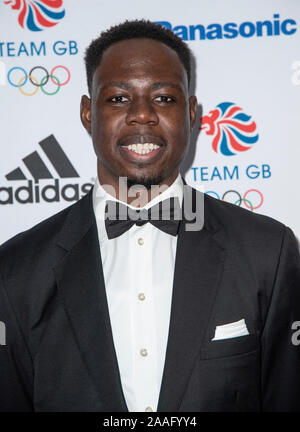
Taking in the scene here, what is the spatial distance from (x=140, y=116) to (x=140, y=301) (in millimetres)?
650

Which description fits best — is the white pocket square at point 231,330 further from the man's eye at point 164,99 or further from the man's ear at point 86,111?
the man's ear at point 86,111

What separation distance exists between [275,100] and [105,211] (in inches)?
42.2

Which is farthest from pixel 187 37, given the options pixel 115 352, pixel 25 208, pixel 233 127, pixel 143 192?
pixel 115 352

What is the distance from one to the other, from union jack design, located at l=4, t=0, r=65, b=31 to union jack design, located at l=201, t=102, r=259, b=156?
89cm

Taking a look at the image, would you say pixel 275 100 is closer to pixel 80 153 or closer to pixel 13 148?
pixel 80 153

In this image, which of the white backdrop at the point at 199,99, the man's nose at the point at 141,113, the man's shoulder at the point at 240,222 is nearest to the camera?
the man's nose at the point at 141,113

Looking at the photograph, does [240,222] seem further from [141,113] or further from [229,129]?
[229,129]

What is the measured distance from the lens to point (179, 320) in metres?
1.50

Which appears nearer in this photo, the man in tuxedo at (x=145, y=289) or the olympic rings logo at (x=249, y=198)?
the man in tuxedo at (x=145, y=289)

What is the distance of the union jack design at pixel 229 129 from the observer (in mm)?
2205

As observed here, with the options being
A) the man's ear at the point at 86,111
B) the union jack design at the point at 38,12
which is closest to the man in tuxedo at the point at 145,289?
the man's ear at the point at 86,111

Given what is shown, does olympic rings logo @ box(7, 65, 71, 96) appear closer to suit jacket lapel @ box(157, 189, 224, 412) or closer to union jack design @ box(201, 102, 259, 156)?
union jack design @ box(201, 102, 259, 156)

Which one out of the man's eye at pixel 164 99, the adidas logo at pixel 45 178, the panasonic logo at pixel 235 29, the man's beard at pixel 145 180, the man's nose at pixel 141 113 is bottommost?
the man's beard at pixel 145 180
